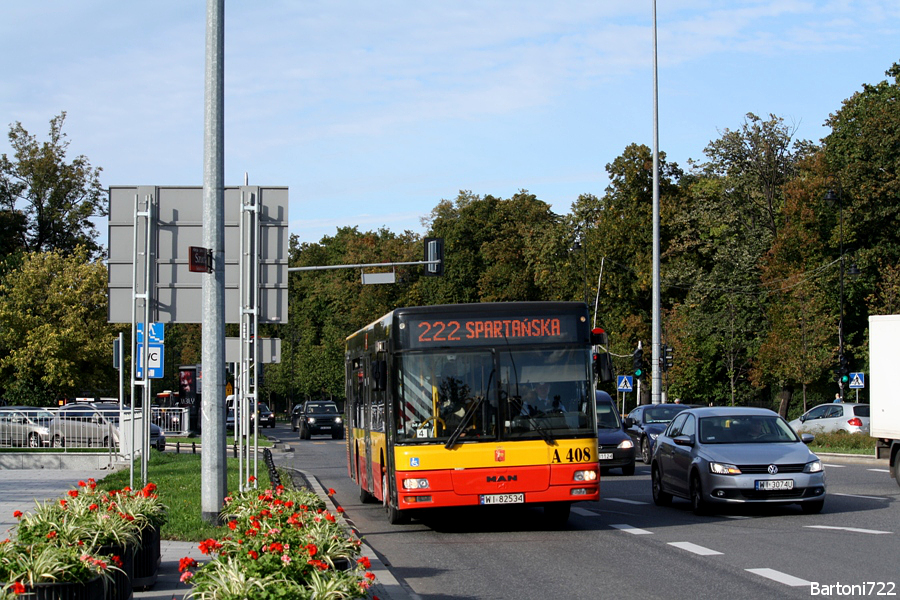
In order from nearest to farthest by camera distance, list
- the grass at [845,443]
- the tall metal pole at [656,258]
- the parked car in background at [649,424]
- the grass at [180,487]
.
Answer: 1. the grass at [180,487]
2. the parked car in background at [649,424]
3. the grass at [845,443]
4. the tall metal pole at [656,258]

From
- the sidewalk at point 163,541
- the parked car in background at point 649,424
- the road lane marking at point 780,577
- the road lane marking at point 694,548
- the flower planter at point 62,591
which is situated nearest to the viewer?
the flower planter at point 62,591

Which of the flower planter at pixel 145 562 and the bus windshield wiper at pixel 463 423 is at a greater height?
the bus windshield wiper at pixel 463 423

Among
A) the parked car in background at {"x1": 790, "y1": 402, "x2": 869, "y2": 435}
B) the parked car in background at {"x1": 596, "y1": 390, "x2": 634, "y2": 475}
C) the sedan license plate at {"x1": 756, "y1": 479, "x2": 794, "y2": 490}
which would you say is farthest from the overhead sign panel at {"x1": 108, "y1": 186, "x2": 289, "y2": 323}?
the parked car in background at {"x1": 790, "y1": 402, "x2": 869, "y2": 435}

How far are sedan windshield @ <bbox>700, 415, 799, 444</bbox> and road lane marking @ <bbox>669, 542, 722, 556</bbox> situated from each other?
421 centimetres

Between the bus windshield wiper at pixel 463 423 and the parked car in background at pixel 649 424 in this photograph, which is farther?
the parked car in background at pixel 649 424

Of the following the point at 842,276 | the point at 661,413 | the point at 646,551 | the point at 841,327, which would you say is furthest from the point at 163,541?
the point at 842,276

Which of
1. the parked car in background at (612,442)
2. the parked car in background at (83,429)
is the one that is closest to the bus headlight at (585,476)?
the parked car in background at (612,442)

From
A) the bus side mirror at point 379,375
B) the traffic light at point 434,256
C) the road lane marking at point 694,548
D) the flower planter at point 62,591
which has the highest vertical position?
the traffic light at point 434,256

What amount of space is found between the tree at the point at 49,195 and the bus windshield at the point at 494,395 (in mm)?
59198

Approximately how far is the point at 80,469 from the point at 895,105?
136ft

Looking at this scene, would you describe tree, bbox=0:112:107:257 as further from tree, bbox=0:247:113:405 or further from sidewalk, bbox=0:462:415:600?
sidewalk, bbox=0:462:415:600

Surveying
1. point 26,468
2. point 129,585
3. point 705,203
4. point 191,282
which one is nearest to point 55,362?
point 26,468

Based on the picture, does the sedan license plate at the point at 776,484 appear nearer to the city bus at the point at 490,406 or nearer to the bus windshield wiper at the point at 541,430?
the city bus at the point at 490,406

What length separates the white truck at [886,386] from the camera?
19.9 m
